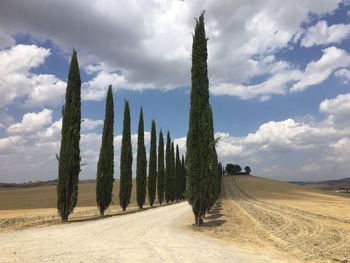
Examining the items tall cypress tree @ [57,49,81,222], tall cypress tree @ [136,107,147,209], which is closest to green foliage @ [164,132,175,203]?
tall cypress tree @ [136,107,147,209]

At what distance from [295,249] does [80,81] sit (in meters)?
18.0

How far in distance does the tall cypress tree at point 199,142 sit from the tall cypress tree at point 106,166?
12.8m

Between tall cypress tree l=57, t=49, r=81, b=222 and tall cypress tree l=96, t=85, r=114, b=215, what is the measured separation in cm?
746

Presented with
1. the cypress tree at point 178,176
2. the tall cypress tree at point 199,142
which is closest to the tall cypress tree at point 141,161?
the cypress tree at point 178,176

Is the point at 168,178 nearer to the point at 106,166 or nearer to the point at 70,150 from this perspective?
the point at 106,166

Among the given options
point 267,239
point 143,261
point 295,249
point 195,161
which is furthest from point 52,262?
point 195,161

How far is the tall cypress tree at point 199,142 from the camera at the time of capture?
21375 millimetres

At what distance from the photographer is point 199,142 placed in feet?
71.2

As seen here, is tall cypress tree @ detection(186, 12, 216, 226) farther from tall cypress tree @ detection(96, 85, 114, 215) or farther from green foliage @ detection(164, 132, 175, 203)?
green foliage @ detection(164, 132, 175, 203)

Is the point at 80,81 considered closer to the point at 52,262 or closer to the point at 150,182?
the point at 52,262

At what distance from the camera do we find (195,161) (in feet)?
70.6

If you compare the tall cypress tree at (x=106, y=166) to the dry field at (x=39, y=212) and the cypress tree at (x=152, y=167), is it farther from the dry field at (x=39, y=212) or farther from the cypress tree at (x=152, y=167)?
the cypress tree at (x=152, y=167)

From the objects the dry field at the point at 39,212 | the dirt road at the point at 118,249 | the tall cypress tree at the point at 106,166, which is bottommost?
the dirt road at the point at 118,249

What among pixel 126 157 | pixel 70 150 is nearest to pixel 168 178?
pixel 126 157
